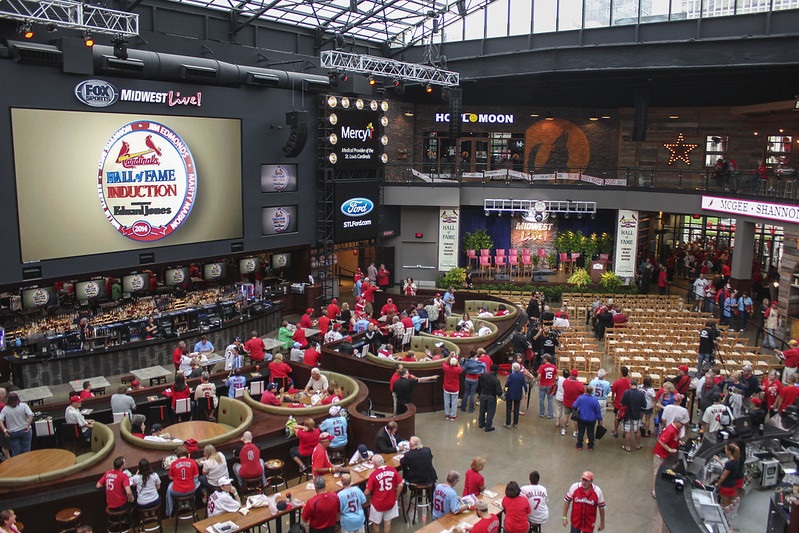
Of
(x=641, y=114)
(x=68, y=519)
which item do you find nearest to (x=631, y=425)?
(x=68, y=519)

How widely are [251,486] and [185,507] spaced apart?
1000 mm

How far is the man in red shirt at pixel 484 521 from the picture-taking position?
8156mm

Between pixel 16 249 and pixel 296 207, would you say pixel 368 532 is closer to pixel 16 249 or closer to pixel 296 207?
pixel 16 249

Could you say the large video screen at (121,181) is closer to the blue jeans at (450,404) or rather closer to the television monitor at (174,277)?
the television monitor at (174,277)

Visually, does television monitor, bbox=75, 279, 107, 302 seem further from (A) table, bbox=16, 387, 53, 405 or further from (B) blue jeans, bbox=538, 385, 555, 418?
(B) blue jeans, bbox=538, 385, 555, 418

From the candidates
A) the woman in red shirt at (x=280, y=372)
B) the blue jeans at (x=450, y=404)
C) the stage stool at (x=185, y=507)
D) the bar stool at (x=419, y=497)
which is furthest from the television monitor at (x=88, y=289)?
the bar stool at (x=419, y=497)

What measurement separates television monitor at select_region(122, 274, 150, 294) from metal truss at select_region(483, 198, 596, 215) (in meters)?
13.6

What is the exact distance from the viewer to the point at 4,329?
16.8m

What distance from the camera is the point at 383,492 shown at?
9.27 metres

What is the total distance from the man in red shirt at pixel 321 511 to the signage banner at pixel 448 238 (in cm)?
2072

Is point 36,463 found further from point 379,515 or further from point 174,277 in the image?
point 174,277

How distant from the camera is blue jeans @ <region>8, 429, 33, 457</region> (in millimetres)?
11605

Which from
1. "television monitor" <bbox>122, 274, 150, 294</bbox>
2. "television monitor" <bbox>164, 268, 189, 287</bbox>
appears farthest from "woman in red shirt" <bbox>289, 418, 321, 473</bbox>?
"television monitor" <bbox>164, 268, 189, 287</bbox>

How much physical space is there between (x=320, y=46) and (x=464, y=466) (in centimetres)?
1793
